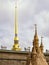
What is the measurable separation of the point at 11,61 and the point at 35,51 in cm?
833

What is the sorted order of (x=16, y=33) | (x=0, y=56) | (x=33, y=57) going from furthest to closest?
(x=16, y=33) < (x=0, y=56) < (x=33, y=57)

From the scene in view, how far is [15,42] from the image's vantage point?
38844mm

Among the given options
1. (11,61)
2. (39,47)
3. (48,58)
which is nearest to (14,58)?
(11,61)

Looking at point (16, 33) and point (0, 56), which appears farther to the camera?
point (16, 33)

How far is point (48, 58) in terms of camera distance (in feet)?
113

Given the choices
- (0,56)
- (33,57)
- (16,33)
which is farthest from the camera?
(16,33)

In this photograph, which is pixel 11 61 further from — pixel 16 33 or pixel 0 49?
pixel 16 33

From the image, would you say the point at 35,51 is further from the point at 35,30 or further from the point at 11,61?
the point at 11,61

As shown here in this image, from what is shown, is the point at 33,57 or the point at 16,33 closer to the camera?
the point at 33,57

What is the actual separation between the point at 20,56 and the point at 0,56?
6.82ft

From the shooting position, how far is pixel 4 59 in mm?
33156

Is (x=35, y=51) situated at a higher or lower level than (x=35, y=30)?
lower

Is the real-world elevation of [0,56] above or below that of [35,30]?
below

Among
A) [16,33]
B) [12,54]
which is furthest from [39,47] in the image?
[16,33]
